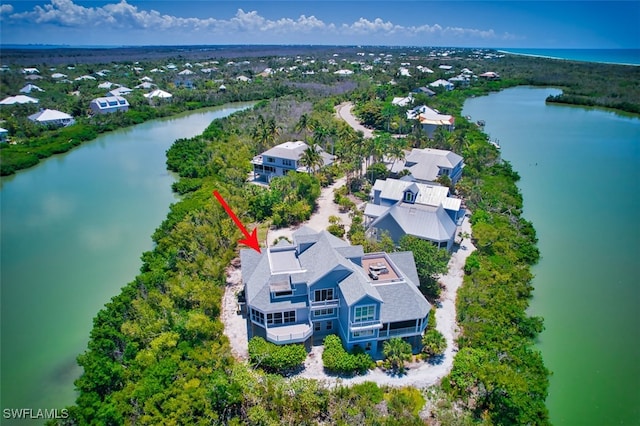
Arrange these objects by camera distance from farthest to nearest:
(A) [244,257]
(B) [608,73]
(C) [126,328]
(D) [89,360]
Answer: (B) [608,73], (A) [244,257], (C) [126,328], (D) [89,360]

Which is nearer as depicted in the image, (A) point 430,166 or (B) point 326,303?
(B) point 326,303

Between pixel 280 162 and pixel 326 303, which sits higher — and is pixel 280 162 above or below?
above

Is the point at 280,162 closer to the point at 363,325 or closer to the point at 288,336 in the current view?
the point at 288,336

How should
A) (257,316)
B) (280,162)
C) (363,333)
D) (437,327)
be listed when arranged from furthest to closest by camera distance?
(280,162), (437,327), (257,316), (363,333)

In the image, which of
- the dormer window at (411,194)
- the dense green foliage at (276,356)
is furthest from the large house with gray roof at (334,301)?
the dormer window at (411,194)

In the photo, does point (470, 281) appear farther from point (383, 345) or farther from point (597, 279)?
A: point (597, 279)

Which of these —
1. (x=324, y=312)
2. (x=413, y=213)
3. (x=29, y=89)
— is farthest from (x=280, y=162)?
(x=29, y=89)

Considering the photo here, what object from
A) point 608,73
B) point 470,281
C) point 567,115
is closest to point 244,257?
point 470,281

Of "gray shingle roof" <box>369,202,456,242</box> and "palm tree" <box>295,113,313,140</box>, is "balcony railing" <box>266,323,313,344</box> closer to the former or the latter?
"gray shingle roof" <box>369,202,456,242</box>
